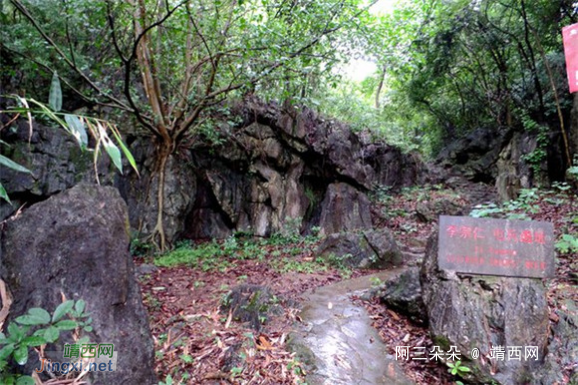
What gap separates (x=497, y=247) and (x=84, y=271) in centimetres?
415

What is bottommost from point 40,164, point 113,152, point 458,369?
point 458,369

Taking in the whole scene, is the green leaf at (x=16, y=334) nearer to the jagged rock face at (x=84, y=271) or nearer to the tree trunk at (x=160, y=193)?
the jagged rock face at (x=84, y=271)

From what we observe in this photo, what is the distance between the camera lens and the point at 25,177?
21.8ft

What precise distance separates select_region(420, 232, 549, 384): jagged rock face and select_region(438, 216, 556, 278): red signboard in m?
0.15

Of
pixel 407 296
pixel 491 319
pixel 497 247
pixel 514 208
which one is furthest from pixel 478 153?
pixel 491 319

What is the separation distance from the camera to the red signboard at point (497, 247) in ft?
11.1

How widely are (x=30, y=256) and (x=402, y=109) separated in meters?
Answer: 15.2

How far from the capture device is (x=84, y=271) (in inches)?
98.5

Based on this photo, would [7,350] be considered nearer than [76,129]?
No

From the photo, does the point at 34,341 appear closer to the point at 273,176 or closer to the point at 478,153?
the point at 273,176

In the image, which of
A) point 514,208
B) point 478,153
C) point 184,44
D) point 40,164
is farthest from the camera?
point 478,153

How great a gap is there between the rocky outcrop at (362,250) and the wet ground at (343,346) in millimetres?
2037

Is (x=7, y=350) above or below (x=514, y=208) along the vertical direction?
below

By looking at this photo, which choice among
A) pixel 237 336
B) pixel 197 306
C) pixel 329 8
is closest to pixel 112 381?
pixel 237 336
